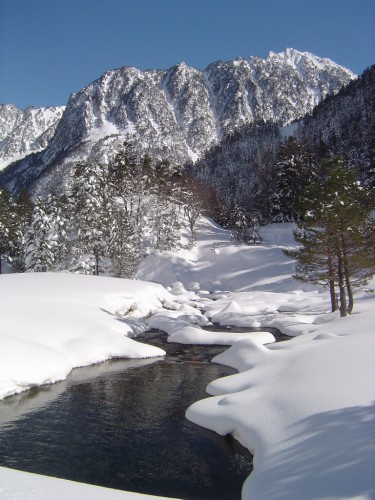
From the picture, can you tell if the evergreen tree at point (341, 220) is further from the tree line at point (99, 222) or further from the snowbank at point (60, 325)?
the tree line at point (99, 222)

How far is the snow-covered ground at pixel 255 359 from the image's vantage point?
8094 millimetres

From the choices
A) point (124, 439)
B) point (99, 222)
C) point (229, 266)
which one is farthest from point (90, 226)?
point (124, 439)

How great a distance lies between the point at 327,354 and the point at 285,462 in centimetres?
687

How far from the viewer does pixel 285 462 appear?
9.02 metres

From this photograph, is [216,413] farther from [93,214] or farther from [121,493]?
[93,214]

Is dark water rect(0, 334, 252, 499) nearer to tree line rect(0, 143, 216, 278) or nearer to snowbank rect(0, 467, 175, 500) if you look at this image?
snowbank rect(0, 467, 175, 500)

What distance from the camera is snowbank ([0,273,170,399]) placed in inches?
704

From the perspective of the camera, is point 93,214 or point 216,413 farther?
point 93,214

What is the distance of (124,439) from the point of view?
40.2ft

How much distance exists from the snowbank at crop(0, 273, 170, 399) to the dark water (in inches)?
45.9

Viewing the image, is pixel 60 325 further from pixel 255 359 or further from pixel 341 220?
pixel 341 220

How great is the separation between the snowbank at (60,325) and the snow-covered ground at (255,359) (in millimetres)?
71

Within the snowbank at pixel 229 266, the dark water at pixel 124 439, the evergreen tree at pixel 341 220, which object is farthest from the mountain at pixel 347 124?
the dark water at pixel 124 439

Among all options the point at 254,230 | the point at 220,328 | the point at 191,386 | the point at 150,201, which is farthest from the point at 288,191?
the point at 191,386
